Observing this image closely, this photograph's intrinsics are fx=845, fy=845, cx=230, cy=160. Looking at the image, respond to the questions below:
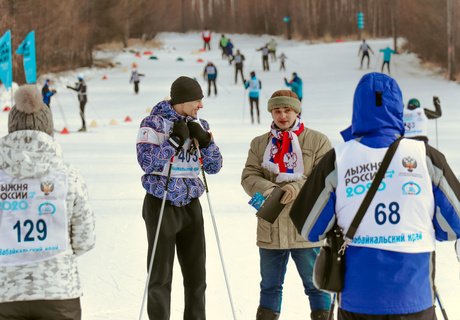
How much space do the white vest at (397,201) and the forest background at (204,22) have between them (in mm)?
33243

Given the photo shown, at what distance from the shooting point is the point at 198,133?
4.80 m

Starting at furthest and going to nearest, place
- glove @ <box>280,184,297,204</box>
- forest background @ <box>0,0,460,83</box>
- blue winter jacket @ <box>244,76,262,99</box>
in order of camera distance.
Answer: forest background @ <box>0,0,460,83</box> → blue winter jacket @ <box>244,76,262,99</box> → glove @ <box>280,184,297,204</box>

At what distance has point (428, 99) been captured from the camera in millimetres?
30078

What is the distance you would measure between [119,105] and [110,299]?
77.5ft

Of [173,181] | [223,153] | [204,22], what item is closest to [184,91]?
[173,181]

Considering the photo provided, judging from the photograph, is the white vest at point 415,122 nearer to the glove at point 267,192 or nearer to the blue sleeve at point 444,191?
the glove at point 267,192

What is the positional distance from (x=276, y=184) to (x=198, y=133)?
55cm

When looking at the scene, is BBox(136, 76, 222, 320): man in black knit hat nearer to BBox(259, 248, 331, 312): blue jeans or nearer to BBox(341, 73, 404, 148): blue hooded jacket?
BBox(259, 248, 331, 312): blue jeans

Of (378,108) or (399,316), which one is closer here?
(399,316)

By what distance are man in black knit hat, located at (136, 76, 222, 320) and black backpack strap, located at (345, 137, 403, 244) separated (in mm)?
1816

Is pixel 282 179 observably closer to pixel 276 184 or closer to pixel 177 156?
pixel 276 184

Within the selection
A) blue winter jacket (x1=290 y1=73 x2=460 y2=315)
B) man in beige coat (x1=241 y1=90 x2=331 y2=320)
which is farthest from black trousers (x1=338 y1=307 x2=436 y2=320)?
man in beige coat (x1=241 y1=90 x2=331 y2=320)

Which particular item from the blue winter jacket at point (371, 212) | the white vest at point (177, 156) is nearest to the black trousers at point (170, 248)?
the white vest at point (177, 156)

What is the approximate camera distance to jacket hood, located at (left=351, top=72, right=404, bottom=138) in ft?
10.5
